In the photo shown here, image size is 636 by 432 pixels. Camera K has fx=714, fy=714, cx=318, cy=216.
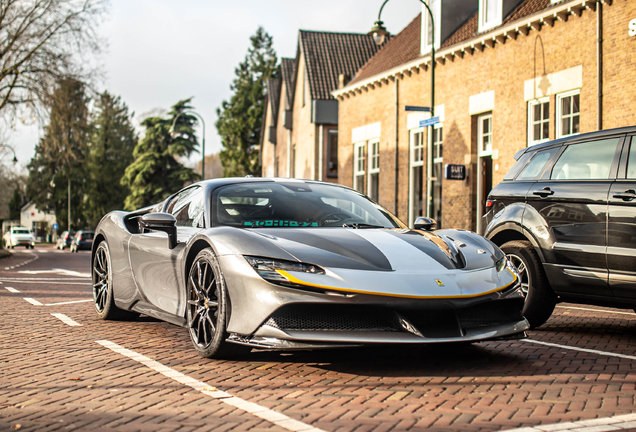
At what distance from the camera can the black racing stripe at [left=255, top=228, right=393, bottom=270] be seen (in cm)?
452

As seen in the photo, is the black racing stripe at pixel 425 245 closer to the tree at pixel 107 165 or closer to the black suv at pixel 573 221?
the black suv at pixel 573 221

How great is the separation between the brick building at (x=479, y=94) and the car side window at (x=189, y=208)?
11776 mm

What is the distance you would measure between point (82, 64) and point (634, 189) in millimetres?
26253

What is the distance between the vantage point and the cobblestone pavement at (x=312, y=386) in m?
3.51

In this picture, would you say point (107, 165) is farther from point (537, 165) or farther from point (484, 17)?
point (537, 165)

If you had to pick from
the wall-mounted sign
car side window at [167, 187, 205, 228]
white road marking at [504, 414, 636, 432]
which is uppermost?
the wall-mounted sign

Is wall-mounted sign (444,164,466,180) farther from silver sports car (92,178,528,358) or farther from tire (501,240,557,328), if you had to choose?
silver sports car (92,178,528,358)

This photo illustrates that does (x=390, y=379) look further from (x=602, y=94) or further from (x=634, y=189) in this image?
(x=602, y=94)

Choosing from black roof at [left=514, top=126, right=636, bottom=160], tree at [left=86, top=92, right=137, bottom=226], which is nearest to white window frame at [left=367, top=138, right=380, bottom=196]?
black roof at [left=514, top=126, right=636, bottom=160]

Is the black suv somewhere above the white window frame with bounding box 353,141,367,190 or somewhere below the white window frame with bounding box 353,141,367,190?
below

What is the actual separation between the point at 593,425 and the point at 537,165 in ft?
13.5

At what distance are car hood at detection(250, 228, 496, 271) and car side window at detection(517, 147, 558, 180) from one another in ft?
6.59

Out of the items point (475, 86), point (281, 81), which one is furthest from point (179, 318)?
point (281, 81)

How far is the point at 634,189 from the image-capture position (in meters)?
5.97
